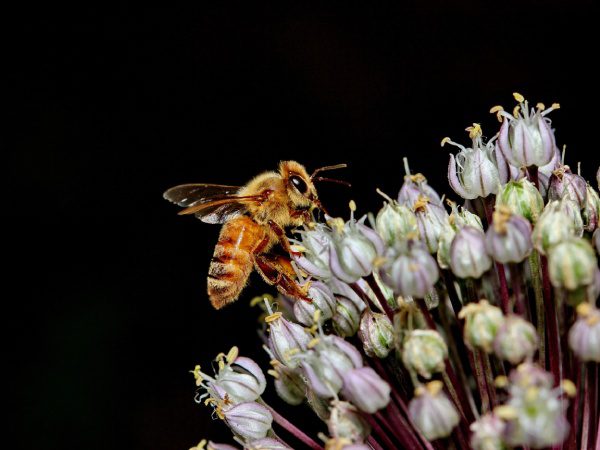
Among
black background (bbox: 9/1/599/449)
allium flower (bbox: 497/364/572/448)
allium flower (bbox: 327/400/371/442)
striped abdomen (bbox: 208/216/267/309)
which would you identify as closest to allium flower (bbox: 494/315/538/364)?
allium flower (bbox: 497/364/572/448)

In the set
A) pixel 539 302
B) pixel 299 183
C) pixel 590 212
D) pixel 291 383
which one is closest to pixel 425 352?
pixel 539 302

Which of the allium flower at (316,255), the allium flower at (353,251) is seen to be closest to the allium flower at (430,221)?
the allium flower at (353,251)

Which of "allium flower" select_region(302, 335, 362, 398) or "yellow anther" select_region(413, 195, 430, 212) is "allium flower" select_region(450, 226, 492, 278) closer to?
"yellow anther" select_region(413, 195, 430, 212)

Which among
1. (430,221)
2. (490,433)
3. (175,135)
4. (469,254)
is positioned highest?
(175,135)

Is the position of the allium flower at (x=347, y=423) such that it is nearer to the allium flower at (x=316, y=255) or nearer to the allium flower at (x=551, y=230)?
the allium flower at (x=316, y=255)

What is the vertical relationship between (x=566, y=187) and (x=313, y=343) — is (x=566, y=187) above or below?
above

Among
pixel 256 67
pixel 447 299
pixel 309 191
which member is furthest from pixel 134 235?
pixel 447 299

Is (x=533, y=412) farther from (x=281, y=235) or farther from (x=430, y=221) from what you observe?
(x=281, y=235)

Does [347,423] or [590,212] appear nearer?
[347,423]
